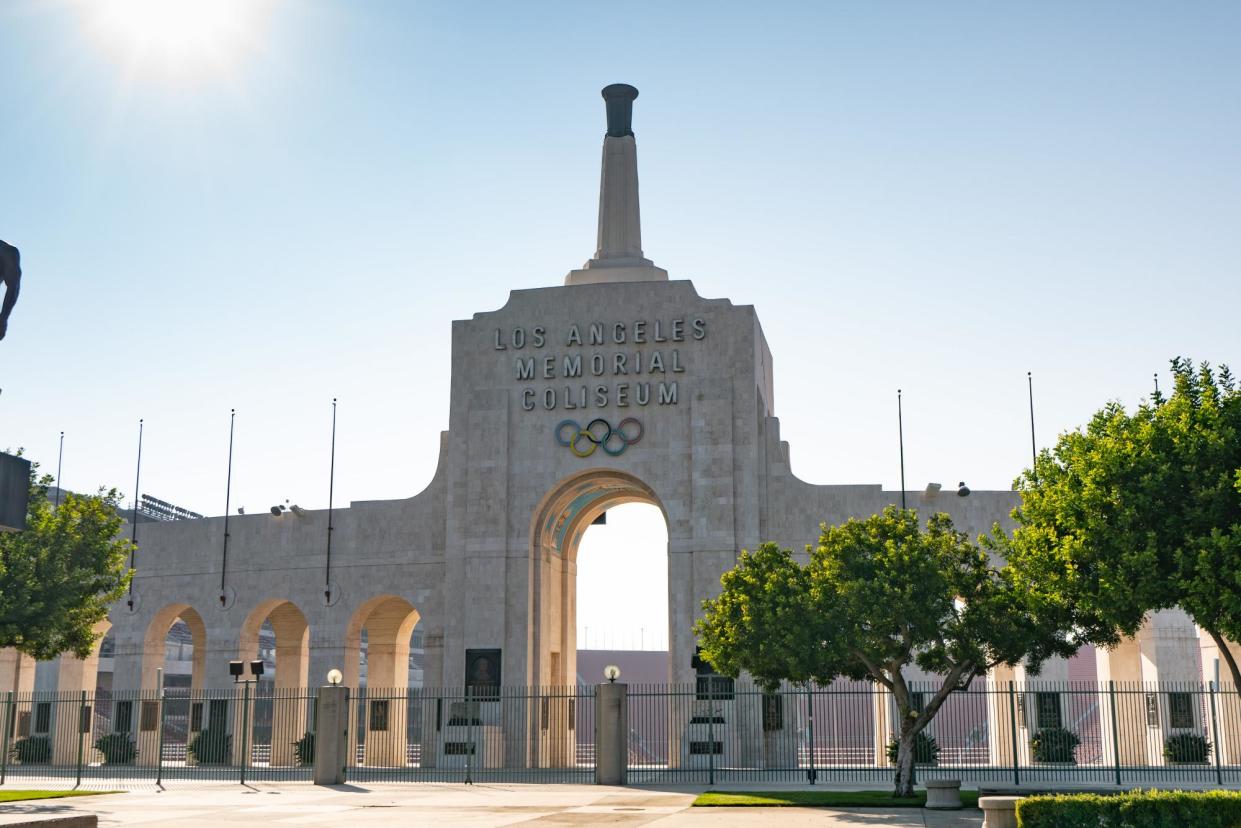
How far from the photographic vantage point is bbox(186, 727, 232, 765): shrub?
197ft

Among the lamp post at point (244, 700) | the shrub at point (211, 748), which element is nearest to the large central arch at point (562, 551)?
Answer: the lamp post at point (244, 700)

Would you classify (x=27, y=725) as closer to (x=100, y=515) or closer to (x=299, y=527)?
(x=299, y=527)

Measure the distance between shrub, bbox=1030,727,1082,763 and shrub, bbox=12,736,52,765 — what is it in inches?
1788

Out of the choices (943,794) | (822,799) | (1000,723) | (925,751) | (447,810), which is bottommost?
(447,810)

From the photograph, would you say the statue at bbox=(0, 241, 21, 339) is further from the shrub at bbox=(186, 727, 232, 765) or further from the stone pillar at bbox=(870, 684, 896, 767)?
the stone pillar at bbox=(870, 684, 896, 767)

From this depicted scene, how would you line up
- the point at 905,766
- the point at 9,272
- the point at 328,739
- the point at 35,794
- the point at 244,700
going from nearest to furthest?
the point at 9,272, the point at 905,766, the point at 35,794, the point at 328,739, the point at 244,700

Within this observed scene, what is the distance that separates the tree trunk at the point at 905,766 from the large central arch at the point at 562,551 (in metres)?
21.4

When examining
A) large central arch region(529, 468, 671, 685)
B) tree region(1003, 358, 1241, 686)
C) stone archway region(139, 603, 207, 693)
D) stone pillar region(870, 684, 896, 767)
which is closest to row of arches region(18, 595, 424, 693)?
stone archway region(139, 603, 207, 693)

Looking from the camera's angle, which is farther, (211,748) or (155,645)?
(155,645)

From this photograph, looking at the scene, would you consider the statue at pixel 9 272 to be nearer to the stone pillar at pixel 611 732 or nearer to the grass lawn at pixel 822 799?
the grass lawn at pixel 822 799

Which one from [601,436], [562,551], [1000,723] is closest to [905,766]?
[1000,723]

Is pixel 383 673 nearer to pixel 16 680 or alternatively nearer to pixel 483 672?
pixel 483 672

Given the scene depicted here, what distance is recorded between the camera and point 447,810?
34.9m

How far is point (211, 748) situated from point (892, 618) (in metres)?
37.1
